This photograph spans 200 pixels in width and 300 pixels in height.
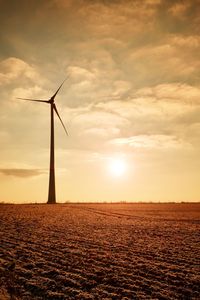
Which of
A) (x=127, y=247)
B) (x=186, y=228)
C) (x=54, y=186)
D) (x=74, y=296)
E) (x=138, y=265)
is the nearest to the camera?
(x=74, y=296)

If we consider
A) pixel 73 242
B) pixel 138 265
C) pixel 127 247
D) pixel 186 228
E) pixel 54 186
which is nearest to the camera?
pixel 138 265

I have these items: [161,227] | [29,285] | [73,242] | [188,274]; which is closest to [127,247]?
[73,242]

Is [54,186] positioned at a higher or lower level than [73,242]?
higher

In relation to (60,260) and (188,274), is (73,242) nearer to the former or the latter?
(60,260)

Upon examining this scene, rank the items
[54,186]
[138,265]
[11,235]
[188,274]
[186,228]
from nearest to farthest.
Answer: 1. [188,274]
2. [138,265]
3. [11,235]
4. [186,228]
5. [54,186]

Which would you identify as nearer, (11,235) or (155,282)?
(155,282)

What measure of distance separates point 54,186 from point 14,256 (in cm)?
3064

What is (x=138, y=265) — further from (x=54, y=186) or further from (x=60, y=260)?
(x=54, y=186)

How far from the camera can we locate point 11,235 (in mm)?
12352

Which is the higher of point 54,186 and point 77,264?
point 54,186

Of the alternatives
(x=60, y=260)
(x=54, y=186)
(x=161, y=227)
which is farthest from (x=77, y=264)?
(x=54, y=186)

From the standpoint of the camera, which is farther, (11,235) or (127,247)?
(11,235)

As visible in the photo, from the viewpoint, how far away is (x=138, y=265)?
26.1 feet

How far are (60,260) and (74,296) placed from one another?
2517mm
